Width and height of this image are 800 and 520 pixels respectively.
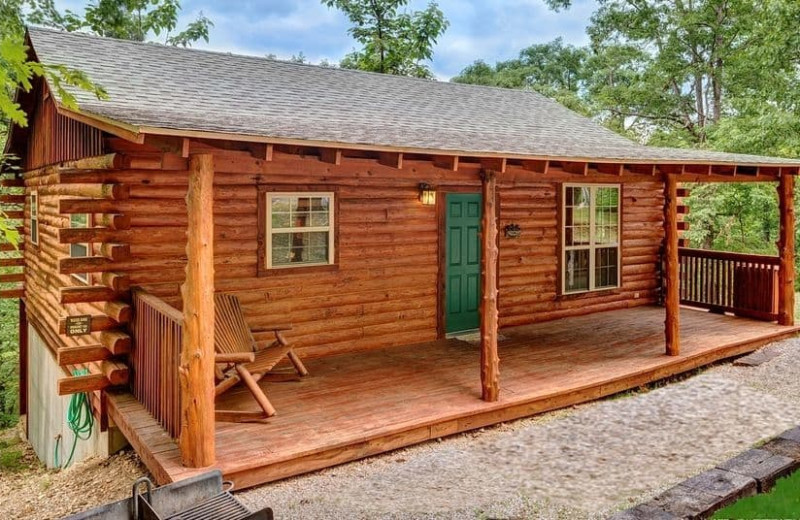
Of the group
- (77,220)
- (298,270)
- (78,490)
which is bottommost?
(78,490)

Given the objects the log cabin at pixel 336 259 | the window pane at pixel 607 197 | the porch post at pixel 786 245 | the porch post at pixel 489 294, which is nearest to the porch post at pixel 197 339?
the log cabin at pixel 336 259

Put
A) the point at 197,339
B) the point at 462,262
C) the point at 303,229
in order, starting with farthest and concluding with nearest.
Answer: the point at 462,262 < the point at 303,229 < the point at 197,339

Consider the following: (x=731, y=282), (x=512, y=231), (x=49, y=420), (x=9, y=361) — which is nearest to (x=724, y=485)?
(x=512, y=231)

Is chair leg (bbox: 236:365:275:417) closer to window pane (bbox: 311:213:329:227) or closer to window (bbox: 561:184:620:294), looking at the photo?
window pane (bbox: 311:213:329:227)

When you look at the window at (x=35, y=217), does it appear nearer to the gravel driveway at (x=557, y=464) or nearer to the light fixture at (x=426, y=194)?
the light fixture at (x=426, y=194)

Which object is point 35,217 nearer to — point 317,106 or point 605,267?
point 317,106

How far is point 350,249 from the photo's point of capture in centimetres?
784

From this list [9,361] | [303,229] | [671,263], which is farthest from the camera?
[9,361]

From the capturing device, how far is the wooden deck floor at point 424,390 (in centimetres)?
489

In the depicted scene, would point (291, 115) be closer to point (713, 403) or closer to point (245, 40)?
point (713, 403)

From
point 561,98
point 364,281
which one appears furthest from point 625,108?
point 364,281

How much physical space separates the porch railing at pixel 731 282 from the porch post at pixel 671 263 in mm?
2748

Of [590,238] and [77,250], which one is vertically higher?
[590,238]

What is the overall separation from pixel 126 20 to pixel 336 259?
1442 centimetres
